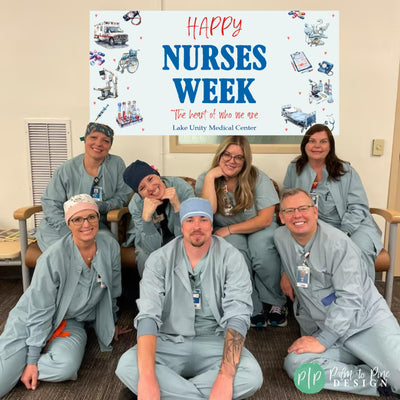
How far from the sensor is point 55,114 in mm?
3408

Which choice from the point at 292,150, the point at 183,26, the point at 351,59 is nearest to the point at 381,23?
the point at 351,59

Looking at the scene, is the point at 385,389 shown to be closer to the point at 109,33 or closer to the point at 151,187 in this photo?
the point at 151,187

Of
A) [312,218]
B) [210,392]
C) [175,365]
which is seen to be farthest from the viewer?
[312,218]

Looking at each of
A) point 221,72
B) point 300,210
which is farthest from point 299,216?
point 221,72

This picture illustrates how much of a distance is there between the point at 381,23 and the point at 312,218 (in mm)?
2156

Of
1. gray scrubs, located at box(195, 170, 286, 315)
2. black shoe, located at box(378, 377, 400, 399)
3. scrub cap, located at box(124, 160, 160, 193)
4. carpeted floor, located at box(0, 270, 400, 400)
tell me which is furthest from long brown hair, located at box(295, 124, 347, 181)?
black shoe, located at box(378, 377, 400, 399)

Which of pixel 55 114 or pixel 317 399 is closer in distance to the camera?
pixel 317 399

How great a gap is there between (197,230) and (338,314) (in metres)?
0.88

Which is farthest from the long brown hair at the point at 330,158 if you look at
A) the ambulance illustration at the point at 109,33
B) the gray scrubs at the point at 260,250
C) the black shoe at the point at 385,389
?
the ambulance illustration at the point at 109,33

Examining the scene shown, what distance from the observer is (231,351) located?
5.91 ft

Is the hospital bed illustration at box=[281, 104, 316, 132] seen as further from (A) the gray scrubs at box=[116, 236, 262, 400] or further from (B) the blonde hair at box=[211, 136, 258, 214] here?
(A) the gray scrubs at box=[116, 236, 262, 400]

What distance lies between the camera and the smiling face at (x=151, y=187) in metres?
2.47

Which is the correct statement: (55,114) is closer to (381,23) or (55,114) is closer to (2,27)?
(2,27)

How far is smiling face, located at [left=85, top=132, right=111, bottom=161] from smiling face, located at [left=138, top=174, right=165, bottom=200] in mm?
596
